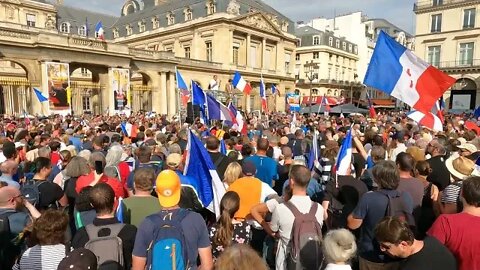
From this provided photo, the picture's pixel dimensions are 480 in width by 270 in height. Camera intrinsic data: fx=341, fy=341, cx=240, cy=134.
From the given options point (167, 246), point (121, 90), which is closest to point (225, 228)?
point (167, 246)

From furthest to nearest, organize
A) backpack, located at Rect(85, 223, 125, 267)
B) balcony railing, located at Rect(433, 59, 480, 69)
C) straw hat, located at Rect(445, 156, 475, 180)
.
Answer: balcony railing, located at Rect(433, 59, 480, 69) < straw hat, located at Rect(445, 156, 475, 180) < backpack, located at Rect(85, 223, 125, 267)

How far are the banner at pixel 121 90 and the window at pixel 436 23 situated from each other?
3643 cm

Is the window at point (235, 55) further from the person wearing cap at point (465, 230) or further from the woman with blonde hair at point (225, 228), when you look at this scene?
the person wearing cap at point (465, 230)

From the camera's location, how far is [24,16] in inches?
1613

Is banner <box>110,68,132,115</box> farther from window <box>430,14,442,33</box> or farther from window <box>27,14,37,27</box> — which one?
window <box>430,14,442,33</box>

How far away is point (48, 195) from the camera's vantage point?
4.18m

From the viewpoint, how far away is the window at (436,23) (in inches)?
1617

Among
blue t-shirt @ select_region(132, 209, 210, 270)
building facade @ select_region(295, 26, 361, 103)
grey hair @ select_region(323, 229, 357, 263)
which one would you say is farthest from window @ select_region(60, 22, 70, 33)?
grey hair @ select_region(323, 229, 357, 263)

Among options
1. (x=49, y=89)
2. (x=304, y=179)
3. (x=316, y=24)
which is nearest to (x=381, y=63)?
(x=304, y=179)

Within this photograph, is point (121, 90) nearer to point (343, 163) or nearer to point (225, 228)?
point (343, 163)

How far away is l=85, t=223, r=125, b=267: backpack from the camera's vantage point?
2.71m

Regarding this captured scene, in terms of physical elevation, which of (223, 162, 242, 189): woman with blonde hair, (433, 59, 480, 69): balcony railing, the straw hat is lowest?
(223, 162, 242, 189): woman with blonde hair

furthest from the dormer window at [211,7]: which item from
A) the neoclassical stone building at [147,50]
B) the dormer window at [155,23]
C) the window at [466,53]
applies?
the window at [466,53]

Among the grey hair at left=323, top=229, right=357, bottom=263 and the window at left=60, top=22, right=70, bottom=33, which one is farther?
the window at left=60, top=22, right=70, bottom=33
